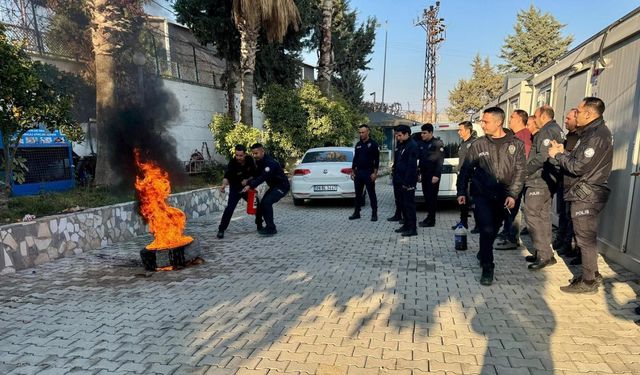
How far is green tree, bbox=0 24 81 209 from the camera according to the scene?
5.34 metres

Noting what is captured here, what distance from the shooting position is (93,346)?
3.21m

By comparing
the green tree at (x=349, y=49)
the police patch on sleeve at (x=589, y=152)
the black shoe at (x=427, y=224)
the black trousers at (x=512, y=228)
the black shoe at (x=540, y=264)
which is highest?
the green tree at (x=349, y=49)

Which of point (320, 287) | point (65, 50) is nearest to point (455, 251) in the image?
point (320, 287)

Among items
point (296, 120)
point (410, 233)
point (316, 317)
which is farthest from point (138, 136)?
point (296, 120)

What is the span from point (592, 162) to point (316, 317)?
10.3 ft

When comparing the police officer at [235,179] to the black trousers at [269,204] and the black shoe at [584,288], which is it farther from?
the black shoe at [584,288]

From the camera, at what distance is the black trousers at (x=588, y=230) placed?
3.98 meters

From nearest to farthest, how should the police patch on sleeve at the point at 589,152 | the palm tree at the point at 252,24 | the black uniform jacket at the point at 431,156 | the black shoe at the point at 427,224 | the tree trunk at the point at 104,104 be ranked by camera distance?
the police patch on sleeve at the point at 589,152, the black uniform jacket at the point at 431,156, the black shoe at the point at 427,224, the tree trunk at the point at 104,104, the palm tree at the point at 252,24

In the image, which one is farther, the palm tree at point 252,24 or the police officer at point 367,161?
the palm tree at point 252,24

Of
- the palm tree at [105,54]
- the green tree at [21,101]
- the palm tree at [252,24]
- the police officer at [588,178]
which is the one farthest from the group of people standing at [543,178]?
the palm tree at [252,24]

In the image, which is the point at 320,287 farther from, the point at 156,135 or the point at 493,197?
the point at 156,135

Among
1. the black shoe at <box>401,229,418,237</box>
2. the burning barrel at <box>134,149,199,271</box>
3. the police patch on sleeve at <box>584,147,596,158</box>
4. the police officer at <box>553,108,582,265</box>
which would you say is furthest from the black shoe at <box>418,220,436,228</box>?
the burning barrel at <box>134,149,199,271</box>

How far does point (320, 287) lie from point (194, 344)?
1.63 m

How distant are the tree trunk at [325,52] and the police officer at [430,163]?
8.73 m
